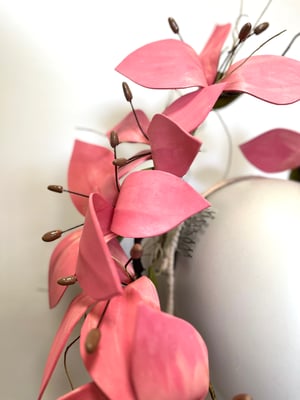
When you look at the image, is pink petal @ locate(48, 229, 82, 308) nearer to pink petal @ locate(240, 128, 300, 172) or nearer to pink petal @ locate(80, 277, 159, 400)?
pink petal @ locate(80, 277, 159, 400)

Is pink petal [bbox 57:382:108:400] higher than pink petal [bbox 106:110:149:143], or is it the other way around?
pink petal [bbox 106:110:149:143]

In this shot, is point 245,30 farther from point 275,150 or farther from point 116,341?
point 116,341

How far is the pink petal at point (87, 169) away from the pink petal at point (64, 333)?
0.13 m

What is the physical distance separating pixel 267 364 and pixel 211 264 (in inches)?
4.2

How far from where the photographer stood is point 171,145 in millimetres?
369

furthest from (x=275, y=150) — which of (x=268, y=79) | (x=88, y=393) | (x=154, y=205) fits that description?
(x=88, y=393)

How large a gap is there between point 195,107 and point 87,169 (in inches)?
5.5

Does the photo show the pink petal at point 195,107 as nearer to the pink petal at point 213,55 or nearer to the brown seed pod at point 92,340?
the pink petal at point 213,55

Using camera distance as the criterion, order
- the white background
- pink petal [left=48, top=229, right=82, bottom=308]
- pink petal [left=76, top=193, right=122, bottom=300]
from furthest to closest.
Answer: the white background → pink petal [left=48, top=229, right=82, bottom=308] → pink petal [left=76, top=193, right=122, bottom=300]

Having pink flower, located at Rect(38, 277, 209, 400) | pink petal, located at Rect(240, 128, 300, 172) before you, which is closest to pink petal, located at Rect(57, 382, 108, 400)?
pink flower, located at Rect(38, 277, 209, 400)

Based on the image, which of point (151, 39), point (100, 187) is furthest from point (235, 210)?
point (151, 39)

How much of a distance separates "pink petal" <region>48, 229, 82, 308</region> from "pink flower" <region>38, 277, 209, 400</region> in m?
0.08

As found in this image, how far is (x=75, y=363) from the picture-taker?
1.54 ft

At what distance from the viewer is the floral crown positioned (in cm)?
30
